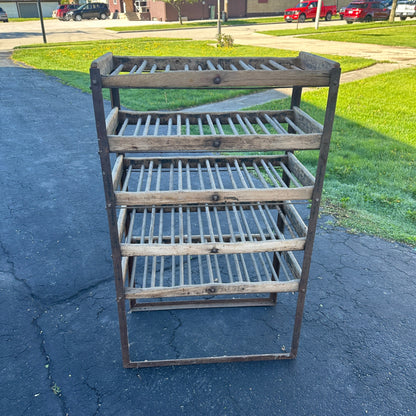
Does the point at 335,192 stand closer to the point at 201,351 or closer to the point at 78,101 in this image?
the point at 201,351

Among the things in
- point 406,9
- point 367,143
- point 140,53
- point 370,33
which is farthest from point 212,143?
point 406,9

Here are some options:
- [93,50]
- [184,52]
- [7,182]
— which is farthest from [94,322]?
[93,50]

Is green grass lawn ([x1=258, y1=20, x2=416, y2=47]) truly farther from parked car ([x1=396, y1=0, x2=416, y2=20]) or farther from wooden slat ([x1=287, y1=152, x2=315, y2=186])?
wooden slat ([x1=287, y1=152, x2=315, y2=186])

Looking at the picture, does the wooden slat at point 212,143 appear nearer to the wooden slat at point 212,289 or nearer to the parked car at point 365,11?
the wooden slat at point 212,289

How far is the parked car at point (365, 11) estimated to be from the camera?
91.5ft

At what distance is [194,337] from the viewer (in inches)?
119

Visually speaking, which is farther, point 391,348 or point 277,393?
point 391,348

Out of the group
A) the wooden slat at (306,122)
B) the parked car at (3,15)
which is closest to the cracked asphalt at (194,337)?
the wooden slat at (306,122)

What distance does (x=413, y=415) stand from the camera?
2.45 meters

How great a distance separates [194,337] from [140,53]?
15081mm

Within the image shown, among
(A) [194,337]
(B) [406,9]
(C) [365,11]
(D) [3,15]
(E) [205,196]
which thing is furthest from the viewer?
(D) [3,15]

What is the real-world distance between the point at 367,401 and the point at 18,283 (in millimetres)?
3113

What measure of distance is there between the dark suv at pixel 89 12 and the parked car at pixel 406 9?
1075 inches

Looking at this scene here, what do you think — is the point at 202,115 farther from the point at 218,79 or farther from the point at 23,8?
the point at 23,8
